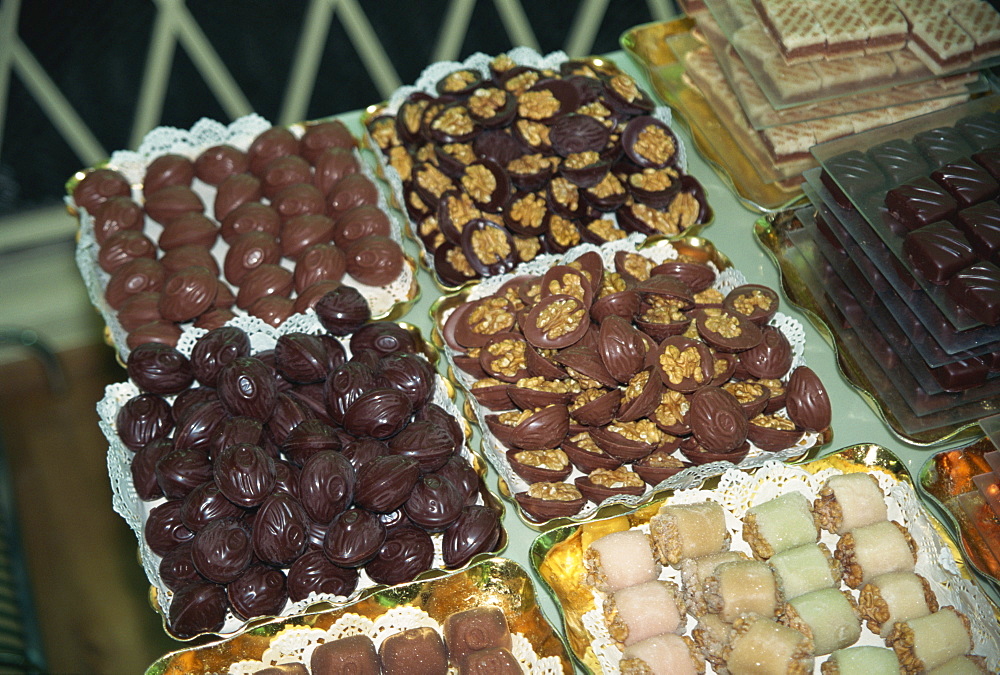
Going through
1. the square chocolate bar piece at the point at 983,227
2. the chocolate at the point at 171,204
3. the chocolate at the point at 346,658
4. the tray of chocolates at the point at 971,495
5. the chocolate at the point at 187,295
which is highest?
the chocolate at the point at 171,204

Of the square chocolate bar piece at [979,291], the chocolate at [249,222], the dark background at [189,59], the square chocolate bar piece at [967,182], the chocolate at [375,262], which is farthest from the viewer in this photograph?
the dark background at [189,59]

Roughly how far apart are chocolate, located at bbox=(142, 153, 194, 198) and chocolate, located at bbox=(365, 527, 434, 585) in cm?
147

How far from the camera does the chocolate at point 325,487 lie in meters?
1.96

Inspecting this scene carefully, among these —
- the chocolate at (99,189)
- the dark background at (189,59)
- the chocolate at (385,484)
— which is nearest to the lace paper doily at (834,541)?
the chocolate at (385,484)

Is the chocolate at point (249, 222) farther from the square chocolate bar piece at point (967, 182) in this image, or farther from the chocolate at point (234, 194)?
the square chocolate bar piece at point (967, 182)

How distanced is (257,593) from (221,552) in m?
0.11

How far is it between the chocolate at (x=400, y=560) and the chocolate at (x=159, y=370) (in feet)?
2.29

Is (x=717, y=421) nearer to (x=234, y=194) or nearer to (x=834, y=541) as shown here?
(x=834, y=541)

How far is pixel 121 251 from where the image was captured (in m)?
2.62

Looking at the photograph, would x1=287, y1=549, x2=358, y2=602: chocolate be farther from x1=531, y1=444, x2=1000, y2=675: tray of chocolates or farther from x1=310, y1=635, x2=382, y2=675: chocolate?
x1=531, y1=444, x2=1000, y2=675: tray of chocolates

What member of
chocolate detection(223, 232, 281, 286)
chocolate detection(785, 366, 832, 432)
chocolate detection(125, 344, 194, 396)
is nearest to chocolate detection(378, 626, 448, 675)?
chocolate detection(125, 344, 194, 396)

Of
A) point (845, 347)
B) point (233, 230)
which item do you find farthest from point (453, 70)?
point (845, 347)

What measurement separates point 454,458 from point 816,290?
3.73 feet

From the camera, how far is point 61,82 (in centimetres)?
358
